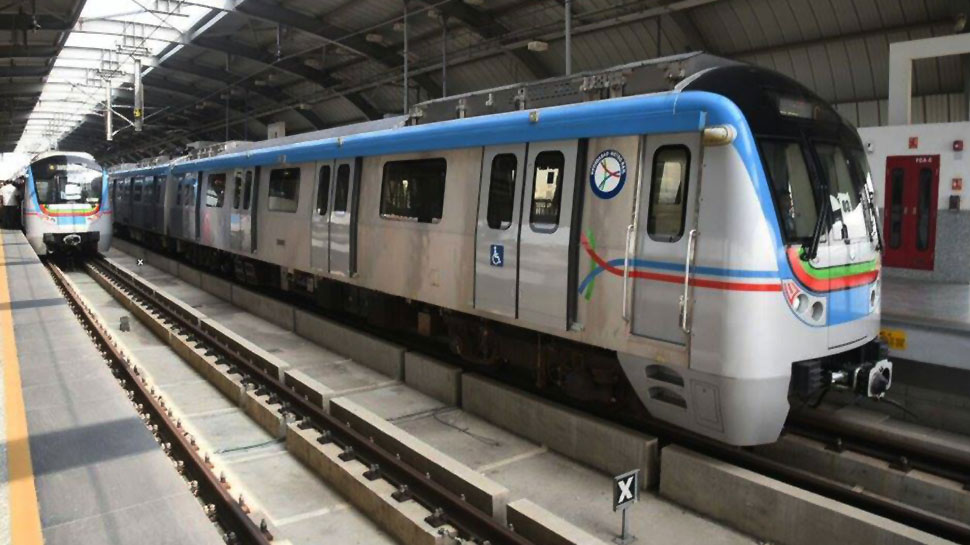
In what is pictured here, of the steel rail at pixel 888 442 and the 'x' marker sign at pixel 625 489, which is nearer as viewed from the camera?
the 'x' marker sign at pixel 625 489

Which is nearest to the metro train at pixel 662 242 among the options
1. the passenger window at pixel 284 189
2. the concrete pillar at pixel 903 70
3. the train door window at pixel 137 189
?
the passenger window at pixel 284 189

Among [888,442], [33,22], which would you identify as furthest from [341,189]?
[33,22]

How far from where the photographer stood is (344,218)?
392 inches

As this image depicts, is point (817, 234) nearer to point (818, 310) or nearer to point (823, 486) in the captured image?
point (818, 310)

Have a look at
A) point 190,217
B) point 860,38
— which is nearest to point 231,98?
point 190,217

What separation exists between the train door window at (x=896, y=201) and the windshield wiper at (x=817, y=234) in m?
7.40

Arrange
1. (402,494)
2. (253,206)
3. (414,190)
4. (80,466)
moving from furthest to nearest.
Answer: (253,206), (414,190), (402,494), (80,466)

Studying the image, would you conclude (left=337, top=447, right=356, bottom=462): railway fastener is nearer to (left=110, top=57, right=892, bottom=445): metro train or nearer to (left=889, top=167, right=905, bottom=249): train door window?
(left=110, top=57, right=892, bottom=445): metro train

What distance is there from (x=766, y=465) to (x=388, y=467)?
9.96ft

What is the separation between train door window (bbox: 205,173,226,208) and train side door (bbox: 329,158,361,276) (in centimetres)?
589

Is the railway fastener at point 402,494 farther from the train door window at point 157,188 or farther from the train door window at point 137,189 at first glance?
the train door window at point 137,189

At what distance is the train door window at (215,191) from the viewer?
15211 millimetres

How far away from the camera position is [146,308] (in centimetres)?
1354

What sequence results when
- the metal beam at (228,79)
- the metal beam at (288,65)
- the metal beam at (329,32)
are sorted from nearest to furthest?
the metal beam at (329,32) → the metal beam at (288,65) → the metal beam at (228,79)
